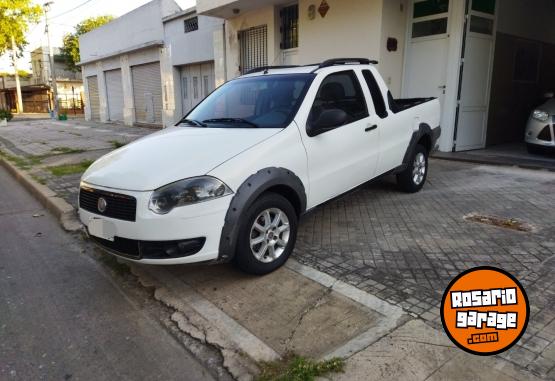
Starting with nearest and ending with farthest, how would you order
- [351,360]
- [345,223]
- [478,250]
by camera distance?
[351,360] → [478,250] → [345,223]

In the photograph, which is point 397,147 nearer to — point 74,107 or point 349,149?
point 349,149

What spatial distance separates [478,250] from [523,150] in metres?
6.69

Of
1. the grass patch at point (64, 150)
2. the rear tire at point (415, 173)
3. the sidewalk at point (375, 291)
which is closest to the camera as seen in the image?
the sidewalk at point (375, 291)

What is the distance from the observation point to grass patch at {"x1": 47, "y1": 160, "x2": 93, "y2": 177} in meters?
8.05

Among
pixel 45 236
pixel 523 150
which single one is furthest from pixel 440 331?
pixel 523 150

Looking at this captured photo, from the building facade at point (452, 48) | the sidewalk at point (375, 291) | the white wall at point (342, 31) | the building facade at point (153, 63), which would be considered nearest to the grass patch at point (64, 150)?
the building facade at point (452, 48)

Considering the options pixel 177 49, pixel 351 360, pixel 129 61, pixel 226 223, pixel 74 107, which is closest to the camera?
pixel 351 360

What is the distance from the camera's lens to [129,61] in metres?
20.2

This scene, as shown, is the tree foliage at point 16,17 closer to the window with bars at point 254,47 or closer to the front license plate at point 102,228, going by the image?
the window with bars at point 254,47

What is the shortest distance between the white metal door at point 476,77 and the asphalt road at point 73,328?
7.72 meters

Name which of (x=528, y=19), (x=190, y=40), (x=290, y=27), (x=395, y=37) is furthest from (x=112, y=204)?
(x=190, y=40)

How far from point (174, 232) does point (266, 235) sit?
32.1 inches

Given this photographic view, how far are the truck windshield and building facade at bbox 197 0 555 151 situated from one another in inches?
197

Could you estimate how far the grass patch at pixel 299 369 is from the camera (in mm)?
2328
